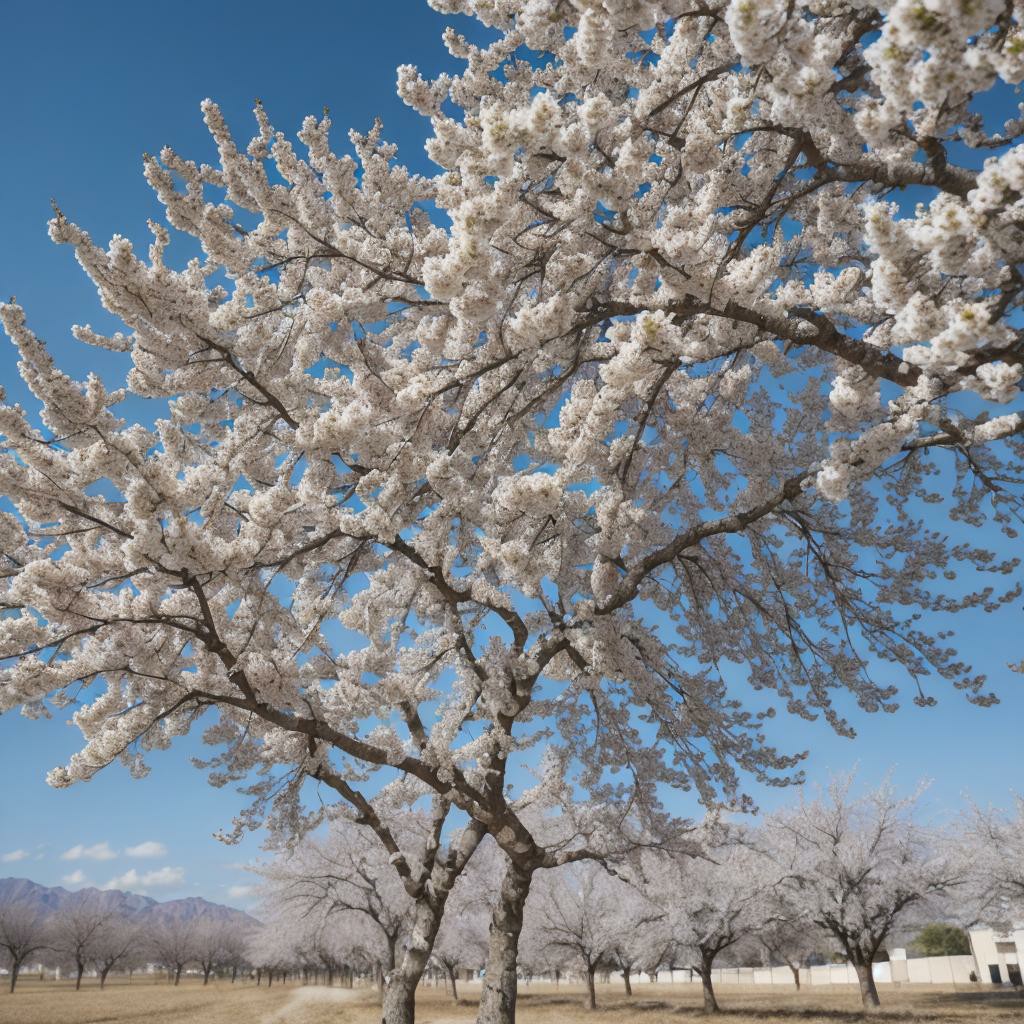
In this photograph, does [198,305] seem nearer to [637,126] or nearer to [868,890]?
[637,126]

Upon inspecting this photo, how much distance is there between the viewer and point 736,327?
5047 millimetres

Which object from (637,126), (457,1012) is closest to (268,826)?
(637,126)

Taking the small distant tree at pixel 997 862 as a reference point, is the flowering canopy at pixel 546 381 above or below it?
above

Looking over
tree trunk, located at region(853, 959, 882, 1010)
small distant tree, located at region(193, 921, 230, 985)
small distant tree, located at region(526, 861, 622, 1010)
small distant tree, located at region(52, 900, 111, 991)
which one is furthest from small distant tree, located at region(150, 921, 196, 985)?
tree trunk, located at region(853, 959, 882, 1010)

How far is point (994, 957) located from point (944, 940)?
1295cm

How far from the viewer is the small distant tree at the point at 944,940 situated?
4861 cm

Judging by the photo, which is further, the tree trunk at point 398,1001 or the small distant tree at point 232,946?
the small distant tree at point 232,946

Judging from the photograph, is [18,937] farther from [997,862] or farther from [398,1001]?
[997,862]

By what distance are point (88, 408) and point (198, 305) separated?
96 centimetres

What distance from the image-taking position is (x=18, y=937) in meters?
52.0

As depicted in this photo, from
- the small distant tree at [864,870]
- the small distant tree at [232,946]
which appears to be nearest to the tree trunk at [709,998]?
the small distant tree at [864,870]

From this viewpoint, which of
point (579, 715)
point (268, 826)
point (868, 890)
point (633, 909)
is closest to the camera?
point (579, 715)

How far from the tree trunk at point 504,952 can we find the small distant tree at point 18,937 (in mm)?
58507

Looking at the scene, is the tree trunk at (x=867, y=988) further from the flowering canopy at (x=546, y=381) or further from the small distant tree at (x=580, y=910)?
the flowering canopy at (x=546, y=381)
